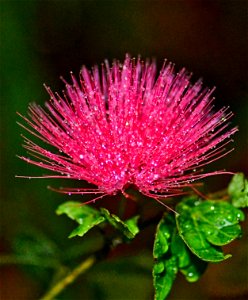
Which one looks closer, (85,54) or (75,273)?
(75,273)

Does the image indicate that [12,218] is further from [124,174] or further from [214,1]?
[214,1]

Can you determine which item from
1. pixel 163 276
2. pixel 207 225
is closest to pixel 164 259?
pixel 163 276

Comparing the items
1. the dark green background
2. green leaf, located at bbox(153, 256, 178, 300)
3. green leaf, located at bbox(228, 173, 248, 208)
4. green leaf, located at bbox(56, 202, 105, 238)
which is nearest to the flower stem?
green leaf, located at bbox(56, 202, 105, 238)

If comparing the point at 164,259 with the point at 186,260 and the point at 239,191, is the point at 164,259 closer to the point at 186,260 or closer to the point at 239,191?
the point at 186,260

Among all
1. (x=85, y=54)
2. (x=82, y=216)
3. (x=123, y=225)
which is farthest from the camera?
(x=85, y=54)

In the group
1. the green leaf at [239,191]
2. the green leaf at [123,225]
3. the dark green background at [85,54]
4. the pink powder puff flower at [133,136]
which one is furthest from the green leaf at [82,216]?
the dark green background at [85,54]

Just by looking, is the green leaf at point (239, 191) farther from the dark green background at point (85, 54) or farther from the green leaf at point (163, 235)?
the dark green background at point (85, 54)
